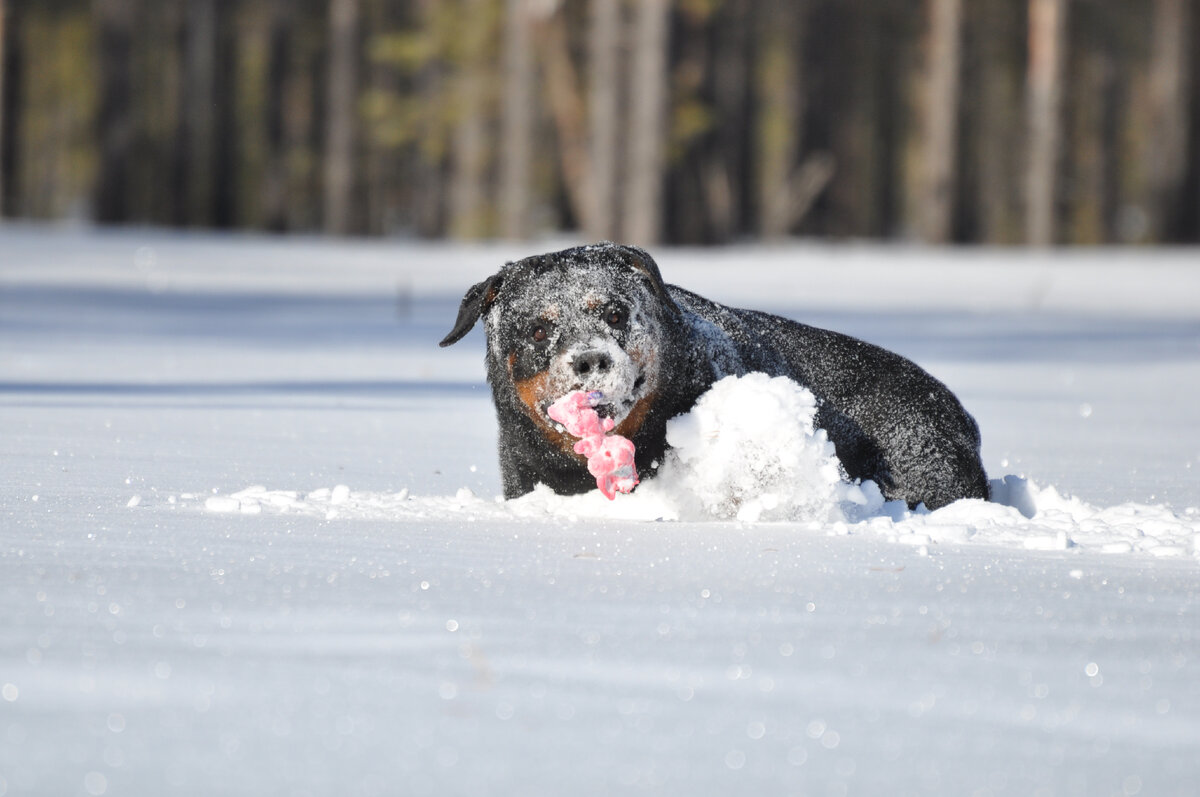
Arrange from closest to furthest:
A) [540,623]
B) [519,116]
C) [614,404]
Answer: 1. [540,623]
2. [614,404]
3. [519,116]

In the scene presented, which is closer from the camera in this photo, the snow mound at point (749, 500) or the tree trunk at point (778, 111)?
the snow mound at point (749, 500)

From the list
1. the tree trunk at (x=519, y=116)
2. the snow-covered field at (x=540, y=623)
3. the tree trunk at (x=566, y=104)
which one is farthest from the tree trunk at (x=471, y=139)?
the snow-covered field at (x=540, y=623)

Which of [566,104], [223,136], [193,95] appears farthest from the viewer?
[193,95]

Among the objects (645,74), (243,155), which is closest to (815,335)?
(645,74)

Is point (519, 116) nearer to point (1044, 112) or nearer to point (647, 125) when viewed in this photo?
point (647, 125)

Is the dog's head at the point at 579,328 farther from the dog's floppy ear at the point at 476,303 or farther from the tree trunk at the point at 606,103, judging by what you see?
the tree trunk at the point at 606,103

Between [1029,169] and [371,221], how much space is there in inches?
1016

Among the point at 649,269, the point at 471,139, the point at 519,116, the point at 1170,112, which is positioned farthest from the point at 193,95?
the point at 649,269

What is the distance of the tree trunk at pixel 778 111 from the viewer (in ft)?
108

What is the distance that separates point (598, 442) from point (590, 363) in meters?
0.30

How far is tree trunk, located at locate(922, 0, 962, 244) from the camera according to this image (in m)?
24.6

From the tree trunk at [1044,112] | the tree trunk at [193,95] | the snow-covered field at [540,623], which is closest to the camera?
the snow-covered field at [540,623]

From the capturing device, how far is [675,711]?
2.44m

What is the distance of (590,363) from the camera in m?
4.29
